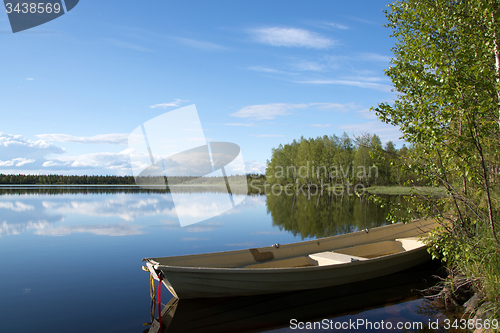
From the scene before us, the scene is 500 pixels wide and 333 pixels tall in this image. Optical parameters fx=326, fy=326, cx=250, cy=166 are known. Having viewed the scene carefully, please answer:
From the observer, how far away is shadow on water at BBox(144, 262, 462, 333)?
282 inches

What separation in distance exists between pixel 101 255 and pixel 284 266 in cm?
831

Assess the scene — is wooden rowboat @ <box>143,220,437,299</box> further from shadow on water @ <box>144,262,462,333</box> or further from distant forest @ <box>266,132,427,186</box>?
distant forest @ <box>266,132,427,186</box>

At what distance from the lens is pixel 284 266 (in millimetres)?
9938

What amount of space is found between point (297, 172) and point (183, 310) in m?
62.1

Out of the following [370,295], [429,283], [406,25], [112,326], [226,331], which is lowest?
[429,283]

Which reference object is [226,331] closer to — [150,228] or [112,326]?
[112,326]

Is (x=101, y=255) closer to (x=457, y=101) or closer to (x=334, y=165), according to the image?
(x=457, y=101)

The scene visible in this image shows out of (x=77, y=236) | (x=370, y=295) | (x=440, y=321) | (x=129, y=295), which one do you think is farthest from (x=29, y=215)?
(x=440, y=321)

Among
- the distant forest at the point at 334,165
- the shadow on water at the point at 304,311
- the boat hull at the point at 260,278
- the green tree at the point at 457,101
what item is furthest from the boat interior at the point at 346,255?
the distant forest at the point at 334,165

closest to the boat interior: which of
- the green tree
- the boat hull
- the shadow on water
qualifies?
the boat hull

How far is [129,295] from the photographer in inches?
357

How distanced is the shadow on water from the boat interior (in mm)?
872

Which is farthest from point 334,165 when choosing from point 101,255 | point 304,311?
point 304,311

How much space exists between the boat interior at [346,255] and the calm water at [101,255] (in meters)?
1.41
